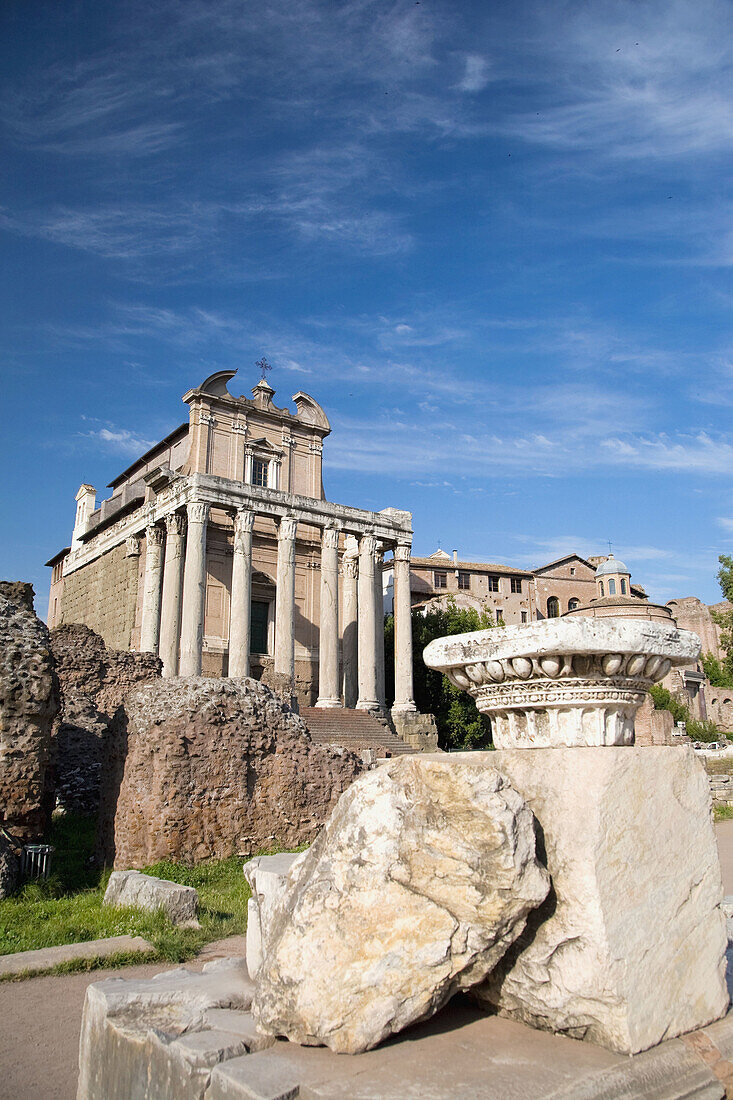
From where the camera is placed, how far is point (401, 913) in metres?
2.94

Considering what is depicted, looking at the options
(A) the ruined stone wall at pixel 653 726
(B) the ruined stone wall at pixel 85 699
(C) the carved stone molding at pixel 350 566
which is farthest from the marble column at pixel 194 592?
(A) the ruined stone wall at pixel 653 726

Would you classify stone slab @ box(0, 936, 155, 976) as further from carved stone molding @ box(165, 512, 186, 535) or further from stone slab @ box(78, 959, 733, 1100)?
carved stone molding @ box(165, 512, 186, 535)

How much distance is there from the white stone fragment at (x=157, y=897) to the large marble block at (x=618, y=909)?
4212 mm

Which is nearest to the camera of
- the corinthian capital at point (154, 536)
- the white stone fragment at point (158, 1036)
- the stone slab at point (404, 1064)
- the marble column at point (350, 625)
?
the stone slab at point (404, 1064)

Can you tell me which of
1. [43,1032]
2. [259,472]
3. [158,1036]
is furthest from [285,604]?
[158,1036]

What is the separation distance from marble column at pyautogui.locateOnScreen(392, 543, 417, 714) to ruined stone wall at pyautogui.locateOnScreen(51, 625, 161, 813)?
47.6ft

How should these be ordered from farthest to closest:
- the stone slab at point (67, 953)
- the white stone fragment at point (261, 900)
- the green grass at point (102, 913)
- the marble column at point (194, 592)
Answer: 1. the marble column at point (194, 592)
2. the green grass at point (102, 913)
3. the stone slab at point (67, 953)
4. the white stone fragment at point (261, 900)

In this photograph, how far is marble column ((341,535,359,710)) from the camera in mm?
29375

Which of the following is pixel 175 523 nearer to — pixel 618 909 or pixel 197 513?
pixel 197 513

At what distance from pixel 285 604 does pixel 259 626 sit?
4.32m

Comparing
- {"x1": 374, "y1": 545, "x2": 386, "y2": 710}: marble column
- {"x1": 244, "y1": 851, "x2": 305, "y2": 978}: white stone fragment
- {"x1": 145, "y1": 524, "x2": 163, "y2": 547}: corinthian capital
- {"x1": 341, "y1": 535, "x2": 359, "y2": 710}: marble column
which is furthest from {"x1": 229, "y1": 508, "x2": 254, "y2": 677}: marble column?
{"x1": 244, "y1": 851, "x2": 305, "y2": 978}: white stone fragment

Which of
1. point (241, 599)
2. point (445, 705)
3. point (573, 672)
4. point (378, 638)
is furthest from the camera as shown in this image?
point (445, 705)

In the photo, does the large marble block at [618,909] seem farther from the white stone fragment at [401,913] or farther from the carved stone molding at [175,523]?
the carved stone molding at [175,523]

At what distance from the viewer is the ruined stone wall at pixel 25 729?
25.8 feet
